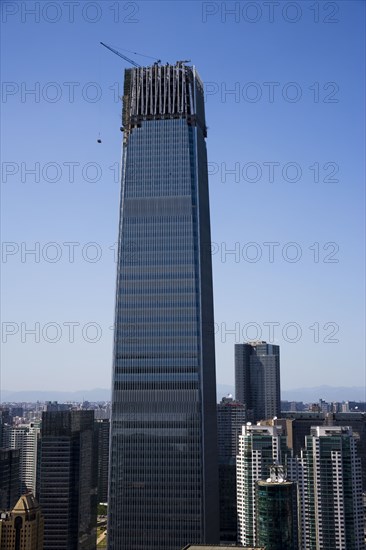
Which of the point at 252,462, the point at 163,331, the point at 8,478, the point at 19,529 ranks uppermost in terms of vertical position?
the point at 163,331

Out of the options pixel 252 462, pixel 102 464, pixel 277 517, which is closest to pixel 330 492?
pixel 252 462

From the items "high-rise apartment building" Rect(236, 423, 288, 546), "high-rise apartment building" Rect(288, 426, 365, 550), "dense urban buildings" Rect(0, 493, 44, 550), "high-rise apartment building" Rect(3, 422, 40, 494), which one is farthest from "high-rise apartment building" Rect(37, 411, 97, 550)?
"high-rise apartment building" Rect(3, 422, 40, 494)

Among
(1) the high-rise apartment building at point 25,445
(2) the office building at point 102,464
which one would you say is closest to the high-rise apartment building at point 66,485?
(2) the office building at point 102,464

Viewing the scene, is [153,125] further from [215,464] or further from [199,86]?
[215,464]

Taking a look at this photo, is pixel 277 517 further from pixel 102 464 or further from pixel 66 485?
pixel 102 464

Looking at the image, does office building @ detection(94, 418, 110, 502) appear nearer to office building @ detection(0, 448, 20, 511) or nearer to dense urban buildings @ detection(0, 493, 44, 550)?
office building @ detection(0, 448, 20, 511)

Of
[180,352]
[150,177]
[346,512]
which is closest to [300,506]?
[346,512]

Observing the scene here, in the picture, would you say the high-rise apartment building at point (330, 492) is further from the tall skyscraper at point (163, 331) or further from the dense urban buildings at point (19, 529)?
the dense urban buildings at point (19, 529)
